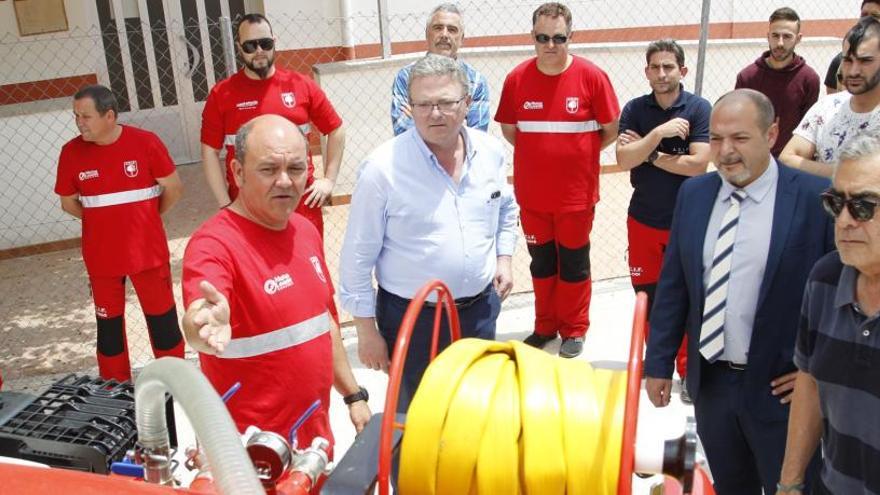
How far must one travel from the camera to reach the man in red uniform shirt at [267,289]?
258 cm

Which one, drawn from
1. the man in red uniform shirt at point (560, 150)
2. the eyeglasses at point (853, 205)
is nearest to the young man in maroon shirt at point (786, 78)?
the man in red uniform shirt at point (560, 150)

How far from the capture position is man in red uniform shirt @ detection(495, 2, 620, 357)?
5148 millimetres

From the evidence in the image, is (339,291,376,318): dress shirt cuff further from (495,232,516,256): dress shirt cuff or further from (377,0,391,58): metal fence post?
(377,0,391,58): metal fence post

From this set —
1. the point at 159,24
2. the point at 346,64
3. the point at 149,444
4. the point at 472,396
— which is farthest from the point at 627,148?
the point at 159,24

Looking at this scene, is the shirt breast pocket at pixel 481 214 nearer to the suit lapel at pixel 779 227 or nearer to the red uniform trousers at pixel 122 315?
the suit lapel at pixel 779 227

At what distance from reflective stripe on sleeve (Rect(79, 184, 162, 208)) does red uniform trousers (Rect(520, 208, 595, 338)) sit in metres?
2.41

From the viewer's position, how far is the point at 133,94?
Result: 11.0 m

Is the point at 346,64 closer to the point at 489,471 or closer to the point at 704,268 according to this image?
the point at 704,268

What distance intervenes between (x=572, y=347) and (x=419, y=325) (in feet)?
7.05

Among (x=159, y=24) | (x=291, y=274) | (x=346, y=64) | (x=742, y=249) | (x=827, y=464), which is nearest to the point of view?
(x=827, y=464)

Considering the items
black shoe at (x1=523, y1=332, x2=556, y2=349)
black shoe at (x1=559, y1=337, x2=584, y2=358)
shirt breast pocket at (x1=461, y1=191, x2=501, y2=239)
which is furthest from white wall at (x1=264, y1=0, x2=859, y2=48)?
shirt breast pocket at (x1=461, y1=191, x2=501, y2=239)

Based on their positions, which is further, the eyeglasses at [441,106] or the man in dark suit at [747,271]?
the eyeglasses at [441,106]

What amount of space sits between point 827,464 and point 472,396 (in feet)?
4.42

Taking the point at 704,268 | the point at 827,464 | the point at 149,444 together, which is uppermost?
the point at 149,444
